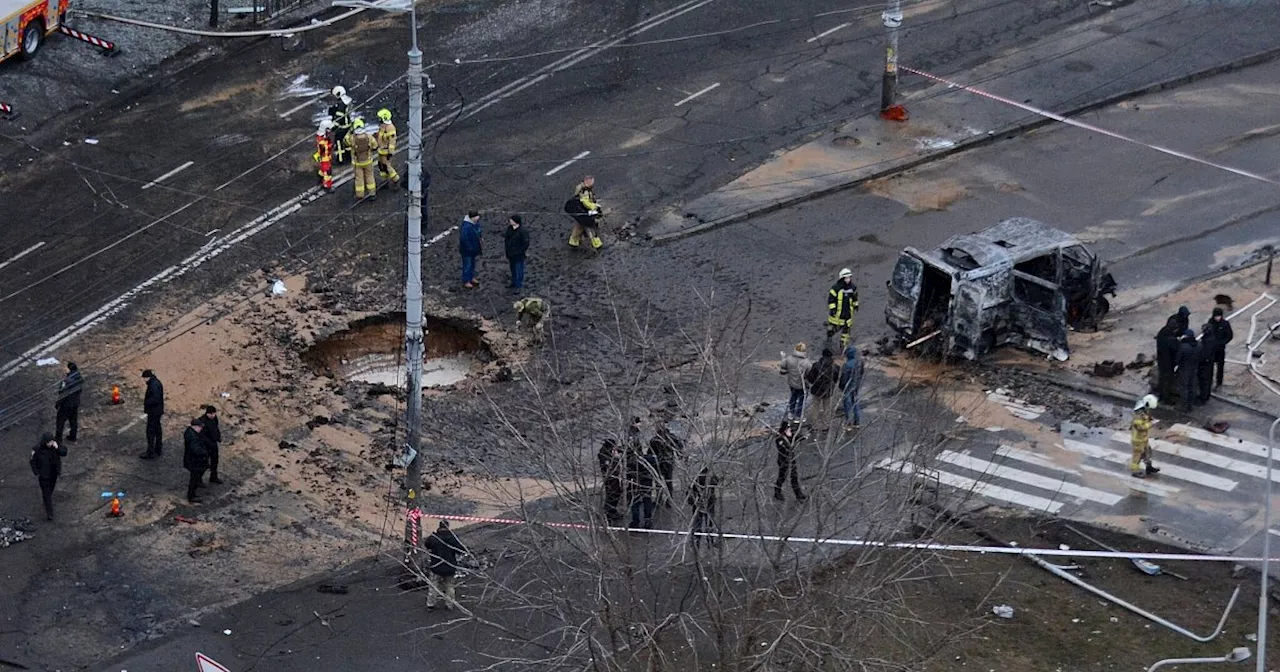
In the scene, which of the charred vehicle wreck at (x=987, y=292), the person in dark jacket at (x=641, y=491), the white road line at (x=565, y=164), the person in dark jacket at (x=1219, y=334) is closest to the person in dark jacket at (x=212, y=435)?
the person in dark jacket at (x=641, y=491)

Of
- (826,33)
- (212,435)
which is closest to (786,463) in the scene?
(212,435)

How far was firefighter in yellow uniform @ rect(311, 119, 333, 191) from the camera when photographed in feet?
106

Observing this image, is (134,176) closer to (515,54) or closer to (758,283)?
(515,54)

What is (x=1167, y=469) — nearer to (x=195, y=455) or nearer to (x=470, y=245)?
(x=470, y=245)

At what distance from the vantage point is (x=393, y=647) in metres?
22.5

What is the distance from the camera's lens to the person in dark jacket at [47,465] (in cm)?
2400

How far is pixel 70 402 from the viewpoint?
25812 mm

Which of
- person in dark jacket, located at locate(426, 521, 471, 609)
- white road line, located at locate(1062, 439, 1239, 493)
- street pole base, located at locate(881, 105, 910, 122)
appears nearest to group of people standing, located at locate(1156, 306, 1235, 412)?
white road line, located at locate(1062, 439, 1239, 493)

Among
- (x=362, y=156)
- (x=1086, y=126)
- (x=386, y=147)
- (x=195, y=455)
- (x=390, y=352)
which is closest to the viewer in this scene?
(x=195, y=455)

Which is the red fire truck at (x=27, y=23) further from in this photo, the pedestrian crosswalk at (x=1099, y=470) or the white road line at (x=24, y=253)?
the pedestrian crosswalk at (x=1099, y=470)

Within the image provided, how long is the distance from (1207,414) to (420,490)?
10.2m

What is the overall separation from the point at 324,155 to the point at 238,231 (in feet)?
6.54

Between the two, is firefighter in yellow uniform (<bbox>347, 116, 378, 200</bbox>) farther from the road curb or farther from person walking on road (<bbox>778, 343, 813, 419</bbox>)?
person walking on road (<bbox>778, 343, 813, 419</bbox>)

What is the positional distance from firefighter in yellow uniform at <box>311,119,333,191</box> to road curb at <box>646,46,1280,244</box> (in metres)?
5.03
